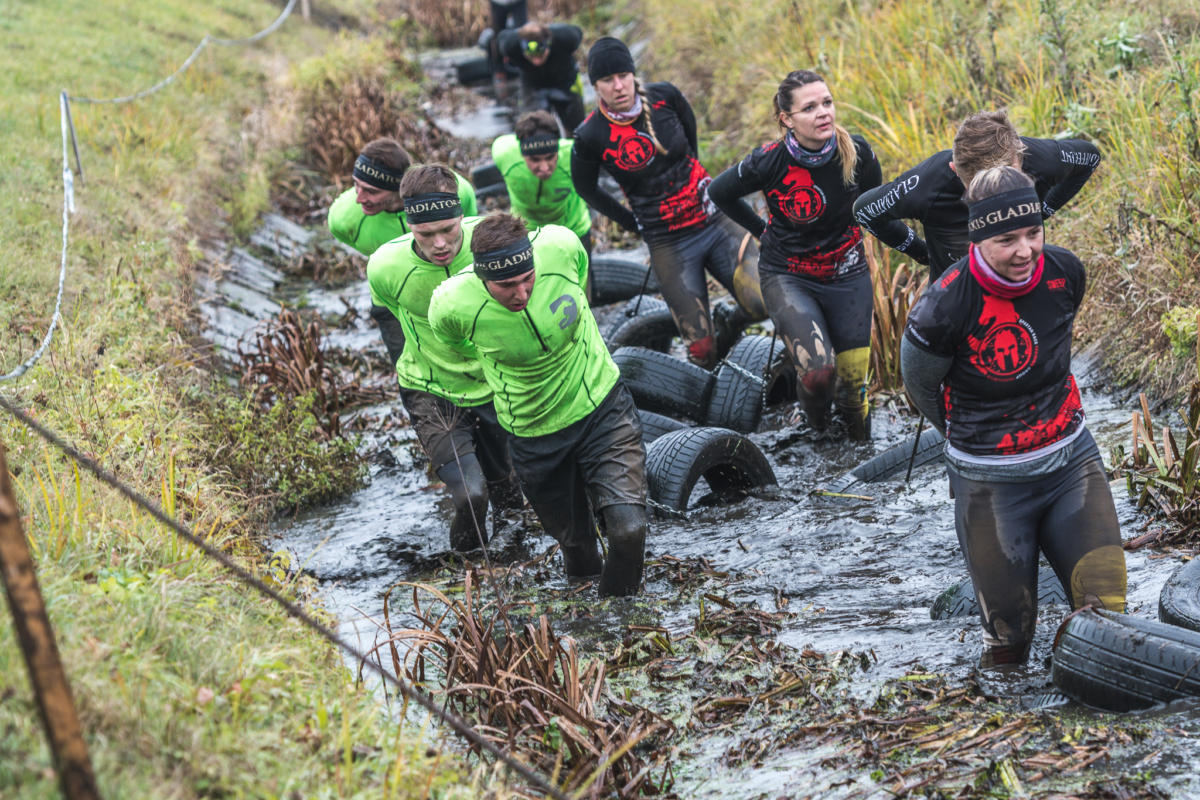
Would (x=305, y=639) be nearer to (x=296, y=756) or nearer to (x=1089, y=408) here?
(x=296, y=756)

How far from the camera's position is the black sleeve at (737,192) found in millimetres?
6668

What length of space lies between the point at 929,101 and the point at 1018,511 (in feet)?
22.6

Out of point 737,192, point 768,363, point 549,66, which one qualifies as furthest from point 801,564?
point 549,66

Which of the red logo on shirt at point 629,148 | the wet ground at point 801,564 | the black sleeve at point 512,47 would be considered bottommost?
the wet ground at point 801,564

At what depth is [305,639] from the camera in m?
4.46

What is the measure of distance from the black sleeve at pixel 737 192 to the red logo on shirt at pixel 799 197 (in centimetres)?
15

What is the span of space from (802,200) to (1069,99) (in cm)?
368

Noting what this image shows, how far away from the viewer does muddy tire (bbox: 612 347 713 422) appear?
793cm

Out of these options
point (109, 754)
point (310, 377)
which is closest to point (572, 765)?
point (109, 754)

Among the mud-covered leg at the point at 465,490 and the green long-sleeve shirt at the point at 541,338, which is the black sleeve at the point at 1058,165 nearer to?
the green long-sleeve shirt at the point at 541,338

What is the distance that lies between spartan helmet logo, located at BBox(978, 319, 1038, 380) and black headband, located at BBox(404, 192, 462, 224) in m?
3.09

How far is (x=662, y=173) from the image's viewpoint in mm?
7875

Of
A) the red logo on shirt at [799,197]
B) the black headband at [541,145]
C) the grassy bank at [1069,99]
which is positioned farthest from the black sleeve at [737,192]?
the grassy bank at [1069,99]

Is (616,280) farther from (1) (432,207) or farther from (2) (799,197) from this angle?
(1) (432,207)
